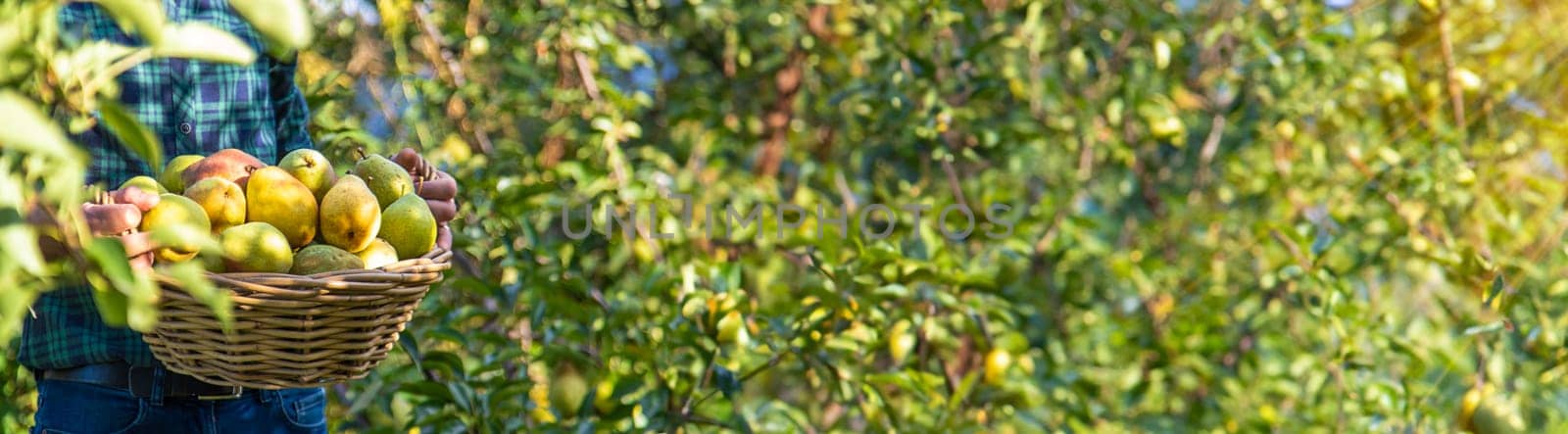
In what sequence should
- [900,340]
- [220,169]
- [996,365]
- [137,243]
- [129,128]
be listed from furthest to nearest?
[996,365] < [900,340] < [220,169] < [137,243] < [129,128]

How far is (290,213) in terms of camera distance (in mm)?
1024

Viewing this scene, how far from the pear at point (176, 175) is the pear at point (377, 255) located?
0.48 ft

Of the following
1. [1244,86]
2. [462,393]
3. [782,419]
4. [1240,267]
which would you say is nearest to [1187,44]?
[1244,86]

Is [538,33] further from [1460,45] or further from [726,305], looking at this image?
[1460,45]

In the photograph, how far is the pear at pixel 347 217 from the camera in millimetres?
1040

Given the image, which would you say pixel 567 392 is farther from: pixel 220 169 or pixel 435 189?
pixel 220 169

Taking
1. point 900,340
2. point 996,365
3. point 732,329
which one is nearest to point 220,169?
point 732,329

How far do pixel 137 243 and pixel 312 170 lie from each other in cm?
28

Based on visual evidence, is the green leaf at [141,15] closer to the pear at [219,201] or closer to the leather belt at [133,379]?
the pear at [219,201]

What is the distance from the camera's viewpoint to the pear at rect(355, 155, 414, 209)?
1.18 metres

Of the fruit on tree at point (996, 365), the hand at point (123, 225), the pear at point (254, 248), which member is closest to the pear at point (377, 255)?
the pear at point (254, 248)

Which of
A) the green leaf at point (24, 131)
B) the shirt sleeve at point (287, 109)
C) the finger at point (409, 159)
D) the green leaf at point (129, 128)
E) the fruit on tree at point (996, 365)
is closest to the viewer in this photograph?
the green leaf at point (24, 131)

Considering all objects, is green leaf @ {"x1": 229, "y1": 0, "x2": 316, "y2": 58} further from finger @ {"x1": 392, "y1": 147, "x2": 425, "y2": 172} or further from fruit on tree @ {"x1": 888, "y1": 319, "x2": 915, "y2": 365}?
fruit on tree @ {"x1": 888, "y1": 319, "x2": 915, "y2": 365}

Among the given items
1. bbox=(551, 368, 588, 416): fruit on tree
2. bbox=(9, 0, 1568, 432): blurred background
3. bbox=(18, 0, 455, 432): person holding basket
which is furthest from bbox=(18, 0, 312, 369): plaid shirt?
bbox=(551, 368, 588, 416): fruit on tree
